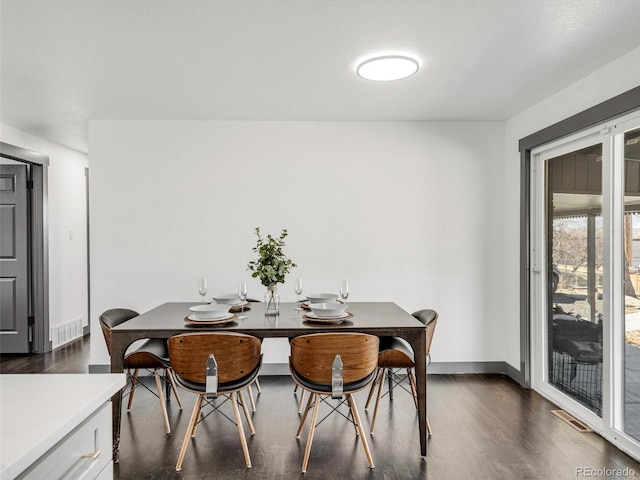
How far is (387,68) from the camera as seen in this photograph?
282cm

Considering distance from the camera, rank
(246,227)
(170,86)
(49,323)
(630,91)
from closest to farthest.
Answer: (630,91), (170,86), (246,227), (49,323)

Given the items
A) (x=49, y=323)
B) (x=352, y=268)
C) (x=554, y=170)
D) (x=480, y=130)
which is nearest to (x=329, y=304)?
(x=352, y=268)

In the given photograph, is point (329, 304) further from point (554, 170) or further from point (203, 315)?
point (554, 170)

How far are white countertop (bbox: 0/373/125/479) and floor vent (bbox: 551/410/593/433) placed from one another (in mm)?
3069

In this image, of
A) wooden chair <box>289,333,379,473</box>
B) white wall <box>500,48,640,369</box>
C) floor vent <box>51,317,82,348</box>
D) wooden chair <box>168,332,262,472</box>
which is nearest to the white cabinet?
wooden chair <box>168,332,262,472</box>

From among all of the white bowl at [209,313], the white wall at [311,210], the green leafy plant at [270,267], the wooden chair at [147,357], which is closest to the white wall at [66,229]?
the white wall at [311,210]

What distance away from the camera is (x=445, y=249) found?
14.0ft

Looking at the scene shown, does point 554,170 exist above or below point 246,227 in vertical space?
above

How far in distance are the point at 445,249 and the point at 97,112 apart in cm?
348

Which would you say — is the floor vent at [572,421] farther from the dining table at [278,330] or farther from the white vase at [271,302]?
the white vase at [271,302]

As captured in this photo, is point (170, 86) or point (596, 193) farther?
point (170, 86)

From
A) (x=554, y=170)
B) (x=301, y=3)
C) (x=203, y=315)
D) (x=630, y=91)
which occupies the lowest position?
(x=203, y=315)

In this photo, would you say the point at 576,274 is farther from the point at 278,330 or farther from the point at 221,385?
the point at 221,385

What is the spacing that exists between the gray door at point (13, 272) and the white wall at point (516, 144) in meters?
5.16
